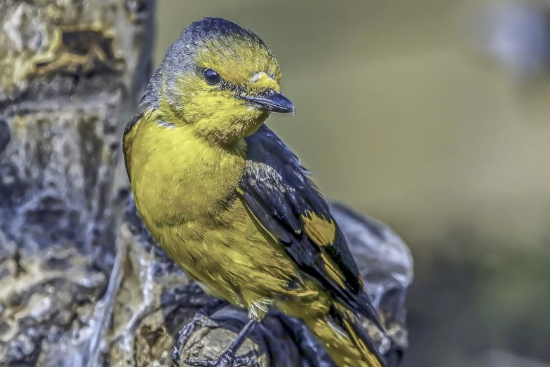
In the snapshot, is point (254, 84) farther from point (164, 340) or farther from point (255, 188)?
point (164, 340)

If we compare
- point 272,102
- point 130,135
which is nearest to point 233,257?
point 130,135

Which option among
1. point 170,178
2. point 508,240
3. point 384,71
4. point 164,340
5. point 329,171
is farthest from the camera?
point 384,71

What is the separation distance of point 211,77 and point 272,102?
0.79 feet

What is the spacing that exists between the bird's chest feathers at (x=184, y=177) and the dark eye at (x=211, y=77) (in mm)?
208

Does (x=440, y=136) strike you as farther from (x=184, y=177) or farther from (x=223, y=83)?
(x=223, y=83)

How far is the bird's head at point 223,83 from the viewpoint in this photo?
9.95 ft

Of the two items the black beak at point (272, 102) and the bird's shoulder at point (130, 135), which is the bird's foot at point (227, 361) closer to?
the bird's shoulder at point (130, 135)

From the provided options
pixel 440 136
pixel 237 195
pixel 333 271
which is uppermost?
pixel 237 195

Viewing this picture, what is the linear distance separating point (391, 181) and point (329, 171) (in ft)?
1.89

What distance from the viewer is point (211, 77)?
3090 mm

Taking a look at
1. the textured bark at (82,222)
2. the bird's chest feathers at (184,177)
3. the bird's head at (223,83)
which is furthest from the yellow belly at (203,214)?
the textured bark at (82,222)

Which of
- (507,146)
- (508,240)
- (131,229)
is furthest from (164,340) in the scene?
(507,146)

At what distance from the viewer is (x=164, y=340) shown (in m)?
Answer: 3.78

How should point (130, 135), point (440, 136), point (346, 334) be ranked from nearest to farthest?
point (130, 135)
point (346, 334)
point (440, 136)
